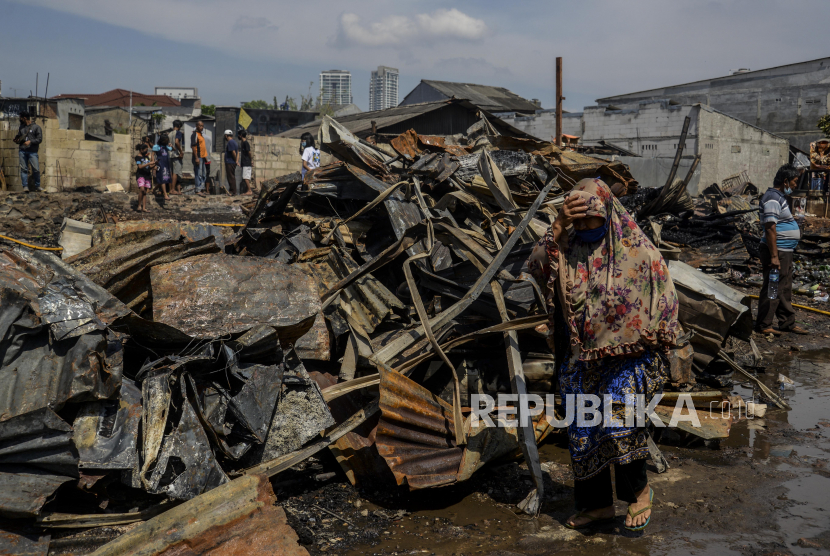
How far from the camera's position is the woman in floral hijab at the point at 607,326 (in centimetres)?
280

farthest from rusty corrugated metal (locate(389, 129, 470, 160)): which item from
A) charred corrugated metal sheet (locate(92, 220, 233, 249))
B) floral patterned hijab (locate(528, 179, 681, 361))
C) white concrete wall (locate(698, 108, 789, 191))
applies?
white concrete wall (locate(698, 108, 789, 191))

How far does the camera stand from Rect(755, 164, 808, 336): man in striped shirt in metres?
6.34

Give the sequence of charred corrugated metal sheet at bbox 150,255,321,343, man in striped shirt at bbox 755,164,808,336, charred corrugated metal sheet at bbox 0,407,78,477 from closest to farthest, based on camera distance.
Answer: charred corrugated metal sheet at bbox 0,407,78,477 < charred corrugated metal sheet at bbox 150,255,321,343 < man in striped shirt at bbox 755,164,808,336

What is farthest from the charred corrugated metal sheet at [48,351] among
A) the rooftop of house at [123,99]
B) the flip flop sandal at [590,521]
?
the rooftop of house at [123,99]

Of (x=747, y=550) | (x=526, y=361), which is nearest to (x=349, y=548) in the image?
(x=526, y=361)

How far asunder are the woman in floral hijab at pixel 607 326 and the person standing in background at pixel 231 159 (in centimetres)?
1458

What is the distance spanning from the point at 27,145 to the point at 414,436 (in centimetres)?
1441

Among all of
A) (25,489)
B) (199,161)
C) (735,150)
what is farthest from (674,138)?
(25,489)

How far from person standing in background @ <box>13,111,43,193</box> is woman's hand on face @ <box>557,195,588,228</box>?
47.6 feet

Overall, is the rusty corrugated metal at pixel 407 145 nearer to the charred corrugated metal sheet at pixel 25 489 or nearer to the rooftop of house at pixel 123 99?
the charred corrugated metal sheet at pixel 25 489

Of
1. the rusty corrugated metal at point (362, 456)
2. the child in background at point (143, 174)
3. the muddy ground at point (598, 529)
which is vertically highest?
the child in background at point (143, 174)

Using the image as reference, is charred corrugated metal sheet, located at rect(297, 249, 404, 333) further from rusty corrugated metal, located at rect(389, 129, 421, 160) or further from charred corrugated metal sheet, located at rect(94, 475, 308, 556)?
rusty corrugated metal, located at rect(389, 129, 421, 160)

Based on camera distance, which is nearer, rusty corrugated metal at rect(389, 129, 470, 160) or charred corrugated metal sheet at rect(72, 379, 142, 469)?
charred corrugated metal sheet at rect(72, 379, 142, 469)

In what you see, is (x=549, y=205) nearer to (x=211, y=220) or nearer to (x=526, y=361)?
(x=526, y=361)
